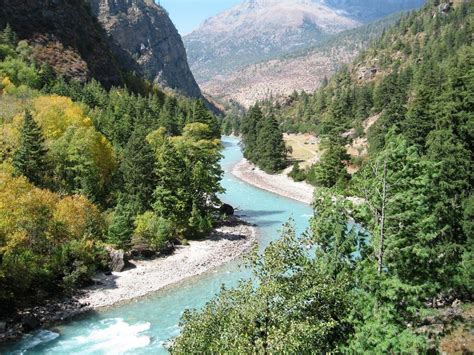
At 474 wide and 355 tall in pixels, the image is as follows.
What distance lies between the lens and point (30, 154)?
1903 inches

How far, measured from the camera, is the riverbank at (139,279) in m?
34.2

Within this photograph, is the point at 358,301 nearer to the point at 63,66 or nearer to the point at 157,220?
the point at 157,220

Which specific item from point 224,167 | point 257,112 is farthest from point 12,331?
point 257,112

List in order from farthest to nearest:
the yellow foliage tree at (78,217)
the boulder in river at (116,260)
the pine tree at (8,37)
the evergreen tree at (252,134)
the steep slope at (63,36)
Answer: the evergreen tree at (252,134), the steep slope at (63,36), the pine tree at (8,37), the boulder in river at (116,260), the yellow foliage tree at (78,217)

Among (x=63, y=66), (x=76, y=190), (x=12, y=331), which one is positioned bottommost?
(x=12, y=331)

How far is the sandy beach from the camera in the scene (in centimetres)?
3962

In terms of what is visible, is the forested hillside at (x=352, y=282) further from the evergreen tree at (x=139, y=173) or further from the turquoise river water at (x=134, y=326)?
the evergreen tree at (x=139, y=173)

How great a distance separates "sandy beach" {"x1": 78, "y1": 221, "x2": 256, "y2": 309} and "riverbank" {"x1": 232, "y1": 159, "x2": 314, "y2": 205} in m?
24.8

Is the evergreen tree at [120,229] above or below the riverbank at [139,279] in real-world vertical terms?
above

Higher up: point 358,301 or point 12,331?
point 358,301

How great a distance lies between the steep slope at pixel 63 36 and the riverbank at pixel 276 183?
42.5 metres

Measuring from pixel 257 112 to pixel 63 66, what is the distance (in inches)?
1856

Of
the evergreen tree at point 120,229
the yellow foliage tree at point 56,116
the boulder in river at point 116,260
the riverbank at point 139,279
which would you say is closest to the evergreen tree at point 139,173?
the evergreen tree at point 120,229

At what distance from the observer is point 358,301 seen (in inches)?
783
